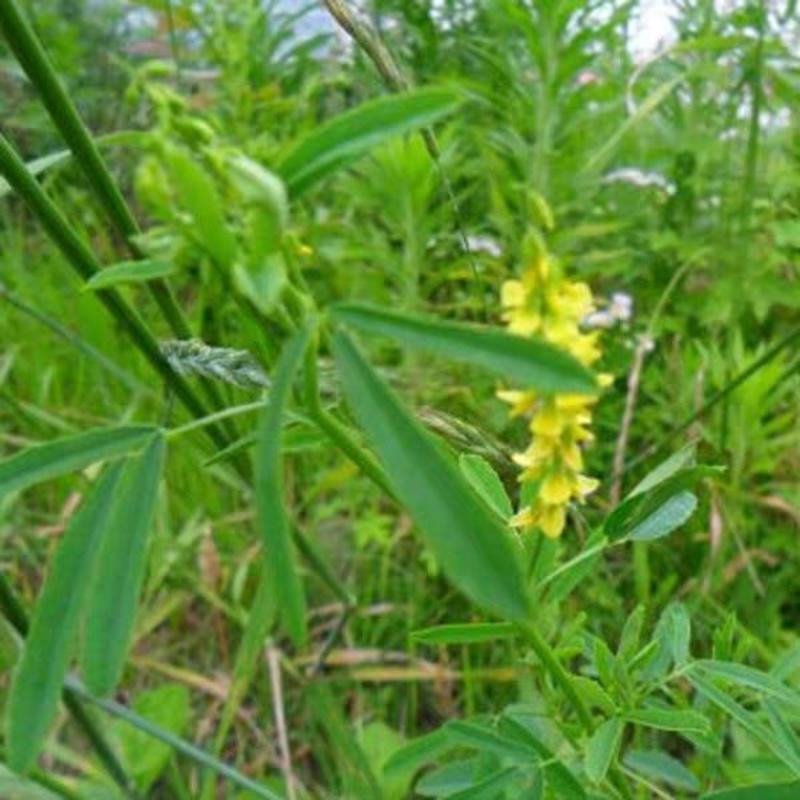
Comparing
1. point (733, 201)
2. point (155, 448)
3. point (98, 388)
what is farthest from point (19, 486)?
point (733, 201)

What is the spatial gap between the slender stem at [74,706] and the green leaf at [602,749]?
335mm

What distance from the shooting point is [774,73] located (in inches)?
57.3

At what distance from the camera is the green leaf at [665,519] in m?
0.69

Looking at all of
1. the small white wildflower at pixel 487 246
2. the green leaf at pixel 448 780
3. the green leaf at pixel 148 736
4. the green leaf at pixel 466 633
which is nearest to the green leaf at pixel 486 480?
the green leaf at pixel 466 633

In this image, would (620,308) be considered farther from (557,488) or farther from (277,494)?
(277,494)

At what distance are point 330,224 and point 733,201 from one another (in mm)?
507

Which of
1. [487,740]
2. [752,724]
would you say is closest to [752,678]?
[752,724]

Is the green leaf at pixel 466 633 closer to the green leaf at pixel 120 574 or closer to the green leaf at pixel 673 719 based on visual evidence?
the green leaf at pixel 673 719

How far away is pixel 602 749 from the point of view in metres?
0.64

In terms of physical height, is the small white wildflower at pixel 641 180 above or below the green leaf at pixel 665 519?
below

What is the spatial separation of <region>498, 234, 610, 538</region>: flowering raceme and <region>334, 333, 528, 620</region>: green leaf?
0.15 feet

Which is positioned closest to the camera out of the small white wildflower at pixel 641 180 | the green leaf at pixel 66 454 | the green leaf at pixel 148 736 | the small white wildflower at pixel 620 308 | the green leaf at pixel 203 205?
the green leaf at pixel 203 205

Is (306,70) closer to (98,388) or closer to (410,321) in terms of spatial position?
(98,388)

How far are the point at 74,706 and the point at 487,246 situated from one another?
3.36ft
